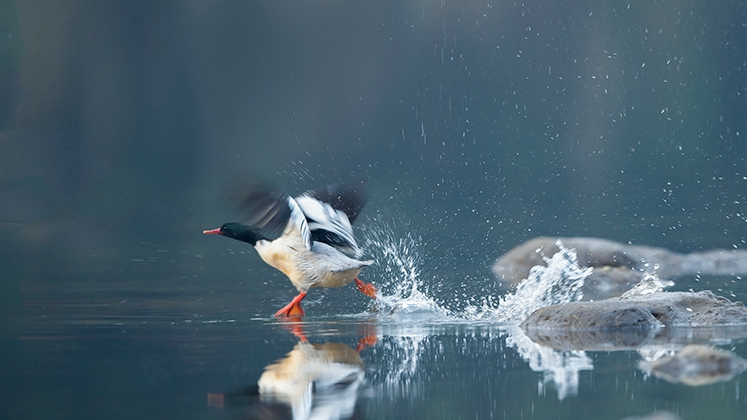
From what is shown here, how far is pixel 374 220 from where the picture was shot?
45.7ft

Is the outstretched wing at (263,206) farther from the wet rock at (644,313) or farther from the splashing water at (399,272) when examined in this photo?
the wet rock at (644,313)

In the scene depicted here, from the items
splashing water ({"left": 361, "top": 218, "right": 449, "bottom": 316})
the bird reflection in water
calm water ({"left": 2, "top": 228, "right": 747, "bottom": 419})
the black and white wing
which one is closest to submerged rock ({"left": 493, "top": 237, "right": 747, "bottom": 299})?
splashing water ({"left": 361, "top": 218, "right": 449, "bottom": 316})

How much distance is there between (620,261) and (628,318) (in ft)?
16.9

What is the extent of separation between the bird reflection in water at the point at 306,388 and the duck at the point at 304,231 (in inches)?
65.2

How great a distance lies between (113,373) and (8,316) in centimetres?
257

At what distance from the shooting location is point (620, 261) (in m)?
9.56

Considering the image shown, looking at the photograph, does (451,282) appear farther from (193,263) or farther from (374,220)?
(374,220)

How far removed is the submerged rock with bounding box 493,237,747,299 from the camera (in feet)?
29.0

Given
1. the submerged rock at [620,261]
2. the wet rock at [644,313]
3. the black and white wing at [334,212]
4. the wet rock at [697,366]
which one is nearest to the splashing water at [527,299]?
the wet rock at [644,313]

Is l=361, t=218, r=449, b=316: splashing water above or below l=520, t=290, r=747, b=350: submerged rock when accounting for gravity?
above

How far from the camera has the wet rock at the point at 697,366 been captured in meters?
3.21

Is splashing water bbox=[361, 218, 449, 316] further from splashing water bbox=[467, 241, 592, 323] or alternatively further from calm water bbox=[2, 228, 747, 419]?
splashing water bbox=[467, 241, 592, 323]

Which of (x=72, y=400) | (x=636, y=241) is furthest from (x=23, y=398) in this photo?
(x=636, y=241)

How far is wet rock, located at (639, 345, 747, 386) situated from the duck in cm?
273
